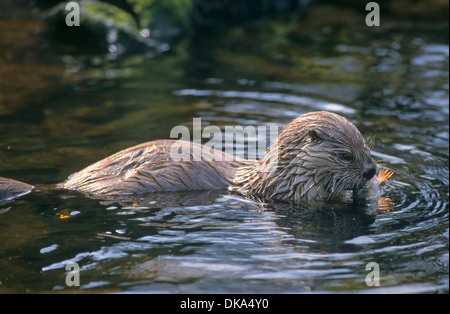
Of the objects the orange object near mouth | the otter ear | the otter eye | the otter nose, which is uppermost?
the otter ear

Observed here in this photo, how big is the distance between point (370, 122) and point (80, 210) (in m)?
4.57

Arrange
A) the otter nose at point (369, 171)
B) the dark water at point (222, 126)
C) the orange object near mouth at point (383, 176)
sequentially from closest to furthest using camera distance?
the dark water at point (222, 126) < the otter nose at point (369, 171) < the orange object near mouth at point (383, 176)

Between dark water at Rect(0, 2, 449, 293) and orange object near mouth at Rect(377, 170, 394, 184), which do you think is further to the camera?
orange object near mouth at Rect(377, 170, 394, 184)

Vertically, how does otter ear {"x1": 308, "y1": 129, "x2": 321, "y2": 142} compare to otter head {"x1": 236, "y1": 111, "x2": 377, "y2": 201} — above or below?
above

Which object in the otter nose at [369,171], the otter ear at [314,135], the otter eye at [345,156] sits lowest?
the otter nose at [369,171]

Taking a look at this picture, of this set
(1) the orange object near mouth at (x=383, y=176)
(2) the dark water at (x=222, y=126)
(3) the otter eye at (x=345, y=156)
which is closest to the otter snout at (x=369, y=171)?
(3) the otter eye at (x=345, y=156)

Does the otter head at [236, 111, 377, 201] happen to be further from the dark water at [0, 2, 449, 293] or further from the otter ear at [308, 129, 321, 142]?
the dark water at [0, 2, 449, 293]

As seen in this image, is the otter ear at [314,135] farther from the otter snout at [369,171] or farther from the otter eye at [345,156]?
the otter snout at [369,171]

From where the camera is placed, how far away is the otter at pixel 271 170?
613cm

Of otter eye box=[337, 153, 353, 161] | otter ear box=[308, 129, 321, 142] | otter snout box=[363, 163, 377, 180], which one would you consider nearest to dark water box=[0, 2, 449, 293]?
otter snout box=[363, 163, 377, 180]

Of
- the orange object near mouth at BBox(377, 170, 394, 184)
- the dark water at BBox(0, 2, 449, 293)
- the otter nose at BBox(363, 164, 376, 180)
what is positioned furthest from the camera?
the orange object near mouth at BBox(377, 170, 394, 184)

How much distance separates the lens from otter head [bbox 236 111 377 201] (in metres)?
6.11

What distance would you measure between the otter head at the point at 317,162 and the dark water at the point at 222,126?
20 centimetres

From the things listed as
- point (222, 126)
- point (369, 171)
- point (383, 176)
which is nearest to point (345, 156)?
point (369, 171)
